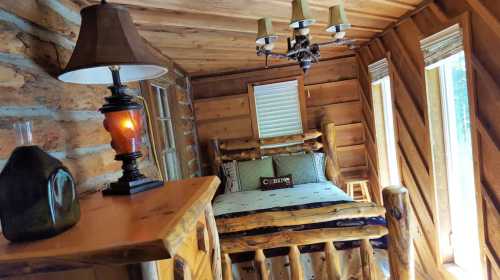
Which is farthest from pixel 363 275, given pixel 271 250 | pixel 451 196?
pixel 451 196

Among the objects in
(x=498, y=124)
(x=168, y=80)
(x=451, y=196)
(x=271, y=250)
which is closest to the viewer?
(x=271, y=250)

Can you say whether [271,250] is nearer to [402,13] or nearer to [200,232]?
[200,232]

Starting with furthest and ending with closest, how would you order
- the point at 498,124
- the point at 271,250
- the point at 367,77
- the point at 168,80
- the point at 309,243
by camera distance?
the point at 367,77 < the point at 168,80 < the point at 498,124 < the point at 271,250 < the point at 309,243

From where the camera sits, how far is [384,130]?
3693 mm

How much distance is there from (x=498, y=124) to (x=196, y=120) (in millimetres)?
3260

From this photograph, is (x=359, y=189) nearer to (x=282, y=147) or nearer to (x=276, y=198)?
(x=282, y=147)

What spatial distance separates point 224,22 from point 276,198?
1659 mm

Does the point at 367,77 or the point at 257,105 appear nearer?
the point at 367,77

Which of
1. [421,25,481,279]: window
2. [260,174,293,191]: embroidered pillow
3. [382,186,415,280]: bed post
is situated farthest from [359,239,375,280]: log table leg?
[260,174,293,191]: embroidered pillow

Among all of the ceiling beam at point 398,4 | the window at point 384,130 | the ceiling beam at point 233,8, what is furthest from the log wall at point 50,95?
the window at point 384,130

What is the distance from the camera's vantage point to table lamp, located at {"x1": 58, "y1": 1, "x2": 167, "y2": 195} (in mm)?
951

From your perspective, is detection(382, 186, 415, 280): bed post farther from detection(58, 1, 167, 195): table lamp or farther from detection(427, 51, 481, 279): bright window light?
detection(427, 51, 481, 279): bright window light

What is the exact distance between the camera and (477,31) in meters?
1.89

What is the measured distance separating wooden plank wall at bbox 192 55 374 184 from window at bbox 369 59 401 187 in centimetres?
42
